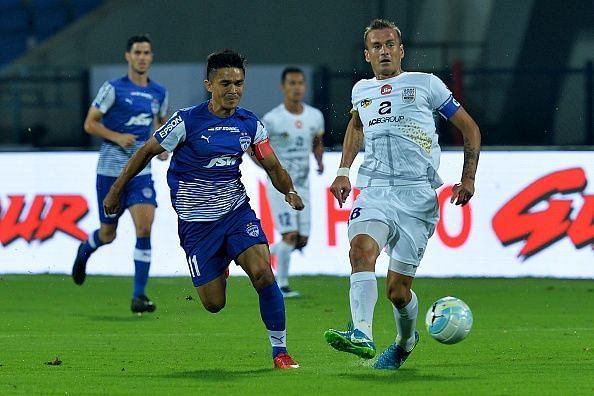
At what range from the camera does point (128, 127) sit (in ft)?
46.1

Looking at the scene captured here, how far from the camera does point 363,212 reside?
A: 30.1 ft

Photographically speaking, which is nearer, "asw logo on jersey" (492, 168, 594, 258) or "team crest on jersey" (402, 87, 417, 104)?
"team crest on jersey" (402, 87, 417, 104)

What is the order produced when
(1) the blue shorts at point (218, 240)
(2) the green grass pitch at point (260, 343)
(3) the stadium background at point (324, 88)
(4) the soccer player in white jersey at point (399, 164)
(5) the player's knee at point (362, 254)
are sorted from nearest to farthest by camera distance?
(2) the green grass pitch at point (260, 343)
(5) the player's knee at point (362, 254)
(4) the soccer player in white jersey at point (399, 164)
(1) the blue shorts at point (218, 240)
(3) the stadium background at point (324, 88)

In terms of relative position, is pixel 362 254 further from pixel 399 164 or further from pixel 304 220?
pixel 304 220

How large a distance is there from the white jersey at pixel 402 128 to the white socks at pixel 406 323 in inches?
30.1

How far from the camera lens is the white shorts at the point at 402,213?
363 inches

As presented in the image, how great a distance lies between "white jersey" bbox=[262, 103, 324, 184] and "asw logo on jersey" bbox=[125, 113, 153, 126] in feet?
5.81

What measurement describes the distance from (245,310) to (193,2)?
8.34 meters

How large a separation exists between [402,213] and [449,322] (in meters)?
0.73

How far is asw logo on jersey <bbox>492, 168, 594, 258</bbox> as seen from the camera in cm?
1611

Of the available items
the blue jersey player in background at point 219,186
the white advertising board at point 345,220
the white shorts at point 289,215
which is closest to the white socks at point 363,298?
the blue jersey player in background at point 219,186

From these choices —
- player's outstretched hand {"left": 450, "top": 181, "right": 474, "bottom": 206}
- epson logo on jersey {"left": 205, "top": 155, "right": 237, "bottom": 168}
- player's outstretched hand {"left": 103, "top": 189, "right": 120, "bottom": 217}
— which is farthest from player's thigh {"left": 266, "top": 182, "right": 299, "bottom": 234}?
player's outstretched hand {"left": 450, "top": 181, "right": 474, "bottom": 206}

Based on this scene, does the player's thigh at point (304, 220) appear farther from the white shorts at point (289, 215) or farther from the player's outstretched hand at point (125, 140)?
the player's outstretched hand at point (125, 140)

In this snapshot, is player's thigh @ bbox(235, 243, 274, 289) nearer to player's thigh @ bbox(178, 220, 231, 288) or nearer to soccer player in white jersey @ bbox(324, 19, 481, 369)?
player's thigh @ bbox(178, 220, 231, 288)
